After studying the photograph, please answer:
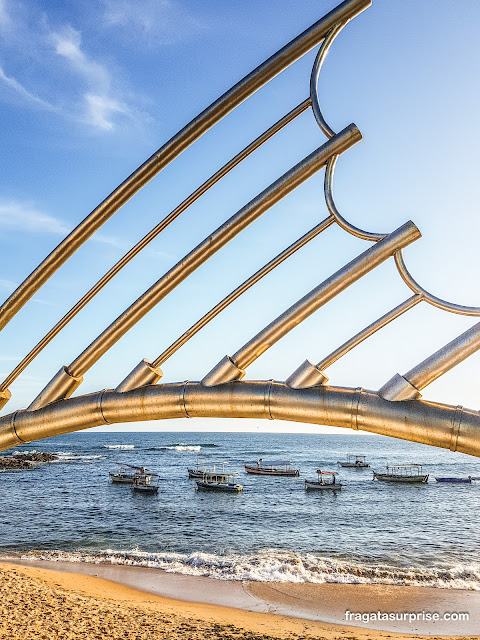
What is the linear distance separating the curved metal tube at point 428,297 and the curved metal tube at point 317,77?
3.43 ft

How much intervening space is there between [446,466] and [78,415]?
91469 mm

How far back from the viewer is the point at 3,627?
46.1 ft

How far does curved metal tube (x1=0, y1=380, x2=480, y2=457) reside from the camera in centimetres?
331

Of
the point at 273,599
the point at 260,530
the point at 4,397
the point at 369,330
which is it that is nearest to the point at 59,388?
the point at 4,397

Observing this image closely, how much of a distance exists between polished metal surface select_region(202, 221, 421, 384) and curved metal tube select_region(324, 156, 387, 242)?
10 centimetres

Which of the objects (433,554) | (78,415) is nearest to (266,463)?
(433,554)

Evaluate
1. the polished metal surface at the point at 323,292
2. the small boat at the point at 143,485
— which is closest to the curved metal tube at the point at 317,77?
the polished metal surface at the point at 323,292

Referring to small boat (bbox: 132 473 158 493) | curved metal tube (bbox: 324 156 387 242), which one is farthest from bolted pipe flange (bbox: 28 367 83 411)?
small boat (bbox: 132 473 158 493)

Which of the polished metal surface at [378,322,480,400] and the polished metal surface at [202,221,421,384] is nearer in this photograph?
the polished metal surface at [378,322,480,400]

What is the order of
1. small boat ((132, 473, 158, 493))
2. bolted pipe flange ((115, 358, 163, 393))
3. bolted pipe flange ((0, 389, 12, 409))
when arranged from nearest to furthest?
bolted pipe flange ((115, 358, 163, 393))
bolted pipe flange ((0, 389, 12, 409))
small boat ((132, 473, 158, 493))

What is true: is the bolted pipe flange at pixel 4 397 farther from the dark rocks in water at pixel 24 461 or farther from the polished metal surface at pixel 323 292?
the dark rocks in water at pixel 24 461

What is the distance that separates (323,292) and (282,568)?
75.7 ft

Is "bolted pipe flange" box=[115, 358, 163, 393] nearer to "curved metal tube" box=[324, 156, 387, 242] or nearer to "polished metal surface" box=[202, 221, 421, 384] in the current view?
"polished metal surface" box=[202, 221, 421, 384]

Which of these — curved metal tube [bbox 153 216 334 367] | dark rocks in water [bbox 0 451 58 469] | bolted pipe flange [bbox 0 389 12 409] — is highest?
dark rocks in water [bbox 0 451 58 469]
